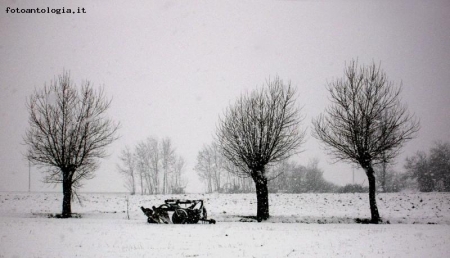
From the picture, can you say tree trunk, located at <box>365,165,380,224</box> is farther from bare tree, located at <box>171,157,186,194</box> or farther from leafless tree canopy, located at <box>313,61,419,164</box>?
bare tree, located at <box>171,157,186,194</box>

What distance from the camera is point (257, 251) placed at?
1101cm

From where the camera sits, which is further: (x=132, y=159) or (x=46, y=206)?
(x=132, y=159)

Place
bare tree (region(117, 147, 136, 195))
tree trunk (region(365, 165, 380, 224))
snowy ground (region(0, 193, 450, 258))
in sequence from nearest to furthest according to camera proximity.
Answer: snowy ground (region(0, 193, 450, 258))
tree trunk (region(365, 165, 380, 224))
bare tree (region(117, 147, 136, 195))

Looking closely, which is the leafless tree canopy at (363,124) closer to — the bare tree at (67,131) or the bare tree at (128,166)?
the bare tree at (67,131)

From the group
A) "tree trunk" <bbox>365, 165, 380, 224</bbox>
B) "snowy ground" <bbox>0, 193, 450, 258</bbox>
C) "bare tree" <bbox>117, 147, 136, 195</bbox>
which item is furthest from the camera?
"bare tree" <bbox>117, 147, 136, 195</bbox>

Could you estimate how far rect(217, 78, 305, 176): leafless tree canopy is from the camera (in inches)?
918

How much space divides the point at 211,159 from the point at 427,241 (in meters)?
60.0

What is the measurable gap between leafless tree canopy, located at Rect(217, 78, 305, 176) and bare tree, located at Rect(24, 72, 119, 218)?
33.9ft

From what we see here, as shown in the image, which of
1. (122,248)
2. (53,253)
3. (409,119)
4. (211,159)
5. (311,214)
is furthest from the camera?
(211,159)

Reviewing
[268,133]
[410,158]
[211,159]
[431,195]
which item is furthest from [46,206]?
[410,158]

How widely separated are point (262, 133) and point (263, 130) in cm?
25

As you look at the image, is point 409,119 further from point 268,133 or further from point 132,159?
point 132,159

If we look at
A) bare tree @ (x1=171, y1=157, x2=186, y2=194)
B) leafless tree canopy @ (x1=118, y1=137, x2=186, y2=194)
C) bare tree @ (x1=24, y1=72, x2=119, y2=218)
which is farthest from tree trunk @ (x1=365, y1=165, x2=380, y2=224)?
bare tree @ (x1=171, y1=157, x2=186, y2=194)

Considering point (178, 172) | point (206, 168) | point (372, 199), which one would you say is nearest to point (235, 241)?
point (372, 199)
